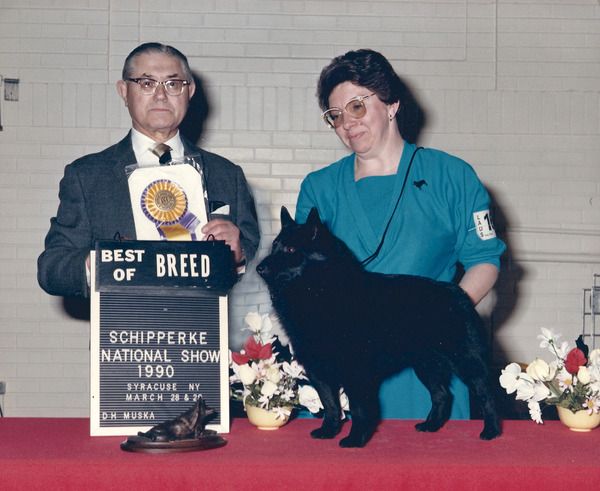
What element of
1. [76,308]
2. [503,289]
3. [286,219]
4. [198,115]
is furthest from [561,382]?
[76,308]

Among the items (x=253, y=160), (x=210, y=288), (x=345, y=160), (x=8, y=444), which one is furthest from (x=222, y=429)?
(x=253, y=160)

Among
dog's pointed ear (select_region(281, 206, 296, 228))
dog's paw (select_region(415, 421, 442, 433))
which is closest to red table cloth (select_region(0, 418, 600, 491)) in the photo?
dog's paw (select_region(415, 421, 442, 433))

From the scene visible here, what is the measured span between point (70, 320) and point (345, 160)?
11.5 ft

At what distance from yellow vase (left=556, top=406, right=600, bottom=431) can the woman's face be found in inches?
37.0

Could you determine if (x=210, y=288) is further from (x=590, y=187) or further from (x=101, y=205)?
(x=590, y=187)

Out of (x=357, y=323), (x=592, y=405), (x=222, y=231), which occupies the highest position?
(x=222, y=231)

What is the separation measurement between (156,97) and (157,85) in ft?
0.12

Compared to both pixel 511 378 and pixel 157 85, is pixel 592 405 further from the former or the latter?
pixel 157 85

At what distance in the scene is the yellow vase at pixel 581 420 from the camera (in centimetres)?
215

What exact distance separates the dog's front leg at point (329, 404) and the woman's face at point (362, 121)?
0.84 m

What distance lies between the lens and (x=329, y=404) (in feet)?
6.75

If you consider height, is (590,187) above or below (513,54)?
below

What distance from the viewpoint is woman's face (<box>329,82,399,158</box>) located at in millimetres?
2574

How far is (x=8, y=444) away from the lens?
1.89 m
